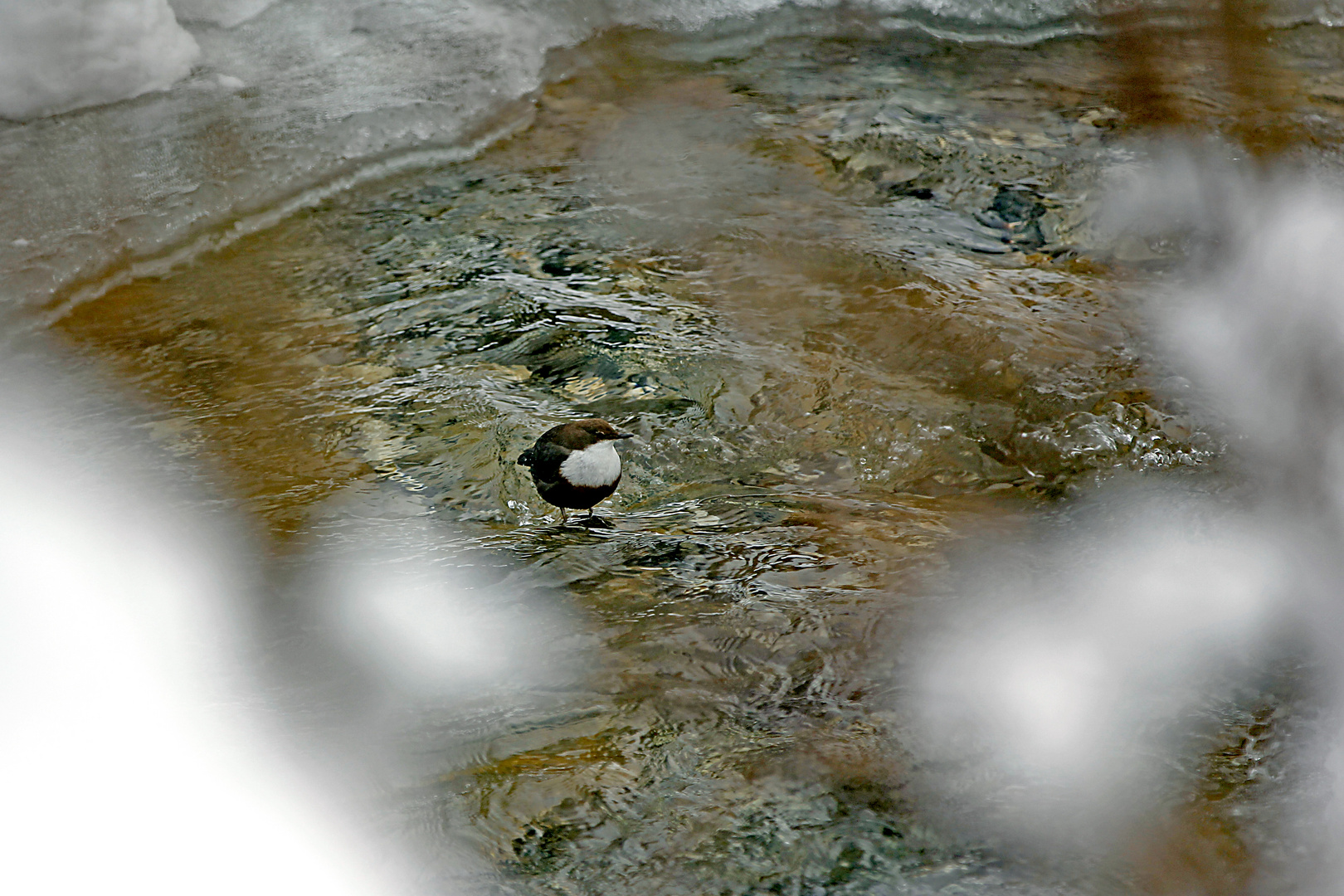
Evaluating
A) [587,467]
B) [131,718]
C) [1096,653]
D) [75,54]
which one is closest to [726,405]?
[587,467]

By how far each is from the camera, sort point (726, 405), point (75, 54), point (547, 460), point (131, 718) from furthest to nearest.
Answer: point (75, 54) → point (726, 405) → point (547, 460) → point (131, 718)

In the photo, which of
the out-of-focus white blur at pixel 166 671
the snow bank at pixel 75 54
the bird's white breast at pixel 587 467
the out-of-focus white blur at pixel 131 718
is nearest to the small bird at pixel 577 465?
the bird's white breast at pixel 587 467

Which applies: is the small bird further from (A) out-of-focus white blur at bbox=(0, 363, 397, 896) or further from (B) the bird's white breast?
(A) out-of-focus white blur at bbox=(0, 363, 397, 896)

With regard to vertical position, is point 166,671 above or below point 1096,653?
above

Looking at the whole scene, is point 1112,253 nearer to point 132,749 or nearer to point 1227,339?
point 1227,339

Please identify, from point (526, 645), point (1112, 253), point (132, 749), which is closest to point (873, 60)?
point (1112, 253)

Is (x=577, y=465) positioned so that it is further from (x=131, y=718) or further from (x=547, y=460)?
(x=131, y=718)
